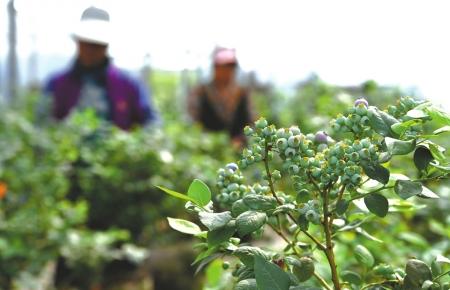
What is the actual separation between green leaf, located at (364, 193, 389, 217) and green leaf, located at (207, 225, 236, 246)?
18cm

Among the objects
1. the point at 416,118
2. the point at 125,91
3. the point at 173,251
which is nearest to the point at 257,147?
the point at 416,118

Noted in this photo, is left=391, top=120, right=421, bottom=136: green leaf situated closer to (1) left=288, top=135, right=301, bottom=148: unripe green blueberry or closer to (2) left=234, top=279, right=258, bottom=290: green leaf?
(1) left=288, top=135, right=301, bottom=148: unripe green blueberry

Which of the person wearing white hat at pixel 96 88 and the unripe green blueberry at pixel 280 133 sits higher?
the unripe green blueberry at pixel 280 133

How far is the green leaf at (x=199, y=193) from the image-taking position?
3.16 ft

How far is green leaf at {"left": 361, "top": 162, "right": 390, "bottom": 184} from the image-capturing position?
2.97 ft

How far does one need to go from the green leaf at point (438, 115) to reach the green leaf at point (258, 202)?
0.23 meters

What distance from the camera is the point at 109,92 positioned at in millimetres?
4520

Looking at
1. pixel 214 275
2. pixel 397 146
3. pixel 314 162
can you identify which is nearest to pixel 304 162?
pixel 314 162

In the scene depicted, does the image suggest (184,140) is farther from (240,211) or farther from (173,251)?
(240,211)

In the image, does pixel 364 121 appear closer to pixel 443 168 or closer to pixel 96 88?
pixel 443 168

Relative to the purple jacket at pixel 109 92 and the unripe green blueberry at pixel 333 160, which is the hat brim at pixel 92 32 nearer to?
the purple jacket at pixel 109 92

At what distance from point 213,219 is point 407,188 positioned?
25 cm

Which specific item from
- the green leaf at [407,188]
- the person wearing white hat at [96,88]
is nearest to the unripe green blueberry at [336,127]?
the green leaf at [407,188]

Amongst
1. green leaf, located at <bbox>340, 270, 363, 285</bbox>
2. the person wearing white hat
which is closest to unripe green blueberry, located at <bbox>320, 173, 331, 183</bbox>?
green leaf, located at <bbox>340, 270, 363, 285</bbox>
